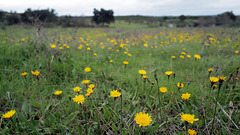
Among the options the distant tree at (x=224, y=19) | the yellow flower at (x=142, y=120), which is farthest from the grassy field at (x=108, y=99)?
the distant tree at (x=224, y=19)

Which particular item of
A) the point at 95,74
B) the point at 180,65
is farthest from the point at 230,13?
the point at 95,74

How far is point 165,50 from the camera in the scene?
4000 mm

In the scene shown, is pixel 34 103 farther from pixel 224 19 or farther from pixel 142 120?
pixel 224 19

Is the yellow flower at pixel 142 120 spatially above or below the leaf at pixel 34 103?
above

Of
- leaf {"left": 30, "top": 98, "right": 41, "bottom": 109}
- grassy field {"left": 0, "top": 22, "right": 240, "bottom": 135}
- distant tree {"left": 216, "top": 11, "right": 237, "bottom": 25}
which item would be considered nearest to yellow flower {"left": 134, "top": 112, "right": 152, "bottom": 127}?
grassy field {"left": 0, "top": 22, "right": 240, "bottom": 135}

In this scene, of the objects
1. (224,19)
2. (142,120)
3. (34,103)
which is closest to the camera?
(142,120)

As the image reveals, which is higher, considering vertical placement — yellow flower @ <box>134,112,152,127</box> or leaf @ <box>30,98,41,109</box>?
yellow flower @ <box>134,112,152,127</box>

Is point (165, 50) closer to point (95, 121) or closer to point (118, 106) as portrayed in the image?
point (118, 106)

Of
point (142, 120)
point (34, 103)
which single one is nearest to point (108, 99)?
point (142, 120)

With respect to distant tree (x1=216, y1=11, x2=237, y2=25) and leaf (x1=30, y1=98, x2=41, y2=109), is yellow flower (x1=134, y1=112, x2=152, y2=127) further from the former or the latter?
distant tree (x1=216, y1=11, x2=237, y2=25)

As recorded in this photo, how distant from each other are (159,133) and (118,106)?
1.88ft

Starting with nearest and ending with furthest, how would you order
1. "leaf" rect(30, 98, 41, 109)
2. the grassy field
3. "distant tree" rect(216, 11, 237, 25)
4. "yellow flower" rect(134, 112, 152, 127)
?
"yellow flower" rect(134, 112, 152, 127)
the grassy field
"leaf" rect(30, 98, 41, 109)
"distant tree" rect(216, 11, 237, 25)

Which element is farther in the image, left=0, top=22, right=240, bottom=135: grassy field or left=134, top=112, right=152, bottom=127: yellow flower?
left=0, top=22, right=240, bottom=135: grassy field

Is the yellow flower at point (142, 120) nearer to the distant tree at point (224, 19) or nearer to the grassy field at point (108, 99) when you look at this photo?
the grassy field at point (108, 99)
